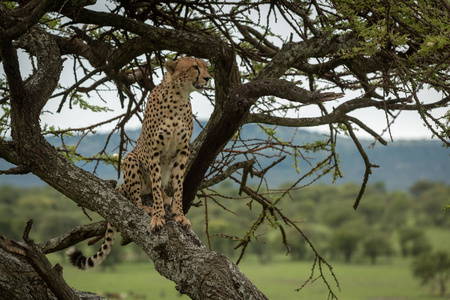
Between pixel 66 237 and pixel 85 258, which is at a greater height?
pixel 66 237

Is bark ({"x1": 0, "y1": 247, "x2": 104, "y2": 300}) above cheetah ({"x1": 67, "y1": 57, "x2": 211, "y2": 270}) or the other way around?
the other way around

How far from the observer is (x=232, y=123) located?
2986mm

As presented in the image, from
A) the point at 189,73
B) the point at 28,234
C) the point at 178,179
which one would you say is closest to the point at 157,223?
the point at 178,179

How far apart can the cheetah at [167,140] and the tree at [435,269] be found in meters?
26.5

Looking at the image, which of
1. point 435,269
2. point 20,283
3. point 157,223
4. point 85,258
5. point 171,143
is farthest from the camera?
point 435,269

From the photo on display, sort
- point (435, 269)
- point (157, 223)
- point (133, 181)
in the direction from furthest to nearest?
point (435, 269), point (133, 181), point (157, 223)

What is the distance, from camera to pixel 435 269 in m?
27.6

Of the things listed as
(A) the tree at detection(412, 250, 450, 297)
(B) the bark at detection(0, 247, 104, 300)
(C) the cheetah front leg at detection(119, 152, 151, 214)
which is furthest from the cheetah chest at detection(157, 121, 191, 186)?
(A) the tree at detection(412, 250, 450, 297)

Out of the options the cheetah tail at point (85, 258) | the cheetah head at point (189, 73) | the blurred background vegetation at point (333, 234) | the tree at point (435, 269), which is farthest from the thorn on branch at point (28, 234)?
the tree at point (435, 269)

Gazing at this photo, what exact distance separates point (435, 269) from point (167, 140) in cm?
2752

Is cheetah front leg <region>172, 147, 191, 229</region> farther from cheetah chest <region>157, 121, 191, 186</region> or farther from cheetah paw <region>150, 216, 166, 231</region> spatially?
cheetah paw <region>150, 216, 166, 231</region>

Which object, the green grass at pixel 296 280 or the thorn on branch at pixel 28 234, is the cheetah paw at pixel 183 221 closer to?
the thorn on branch at pixel 28 234

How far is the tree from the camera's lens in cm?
2733

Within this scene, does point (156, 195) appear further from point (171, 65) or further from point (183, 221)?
point (171, 65)
